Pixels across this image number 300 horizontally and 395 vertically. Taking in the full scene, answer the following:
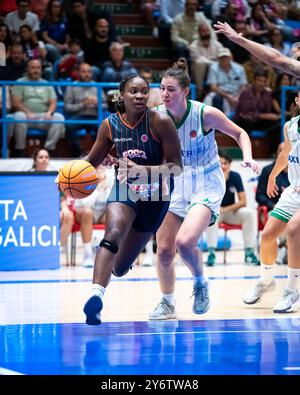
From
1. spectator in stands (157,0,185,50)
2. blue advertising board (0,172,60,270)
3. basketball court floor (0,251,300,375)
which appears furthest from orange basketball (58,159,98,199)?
spectator in stands (157,0,185,50)

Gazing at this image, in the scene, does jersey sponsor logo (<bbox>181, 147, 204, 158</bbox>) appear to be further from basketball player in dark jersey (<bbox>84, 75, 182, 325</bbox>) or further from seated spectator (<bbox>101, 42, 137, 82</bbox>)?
seated spectator (<bbox>101, 42, 137, 82</bbox>)

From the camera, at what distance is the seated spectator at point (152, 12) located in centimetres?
1848

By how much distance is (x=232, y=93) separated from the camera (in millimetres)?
16516

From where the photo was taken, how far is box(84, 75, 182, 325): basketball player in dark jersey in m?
7.00

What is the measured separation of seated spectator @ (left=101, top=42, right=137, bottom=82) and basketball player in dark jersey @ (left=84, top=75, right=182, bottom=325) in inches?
326

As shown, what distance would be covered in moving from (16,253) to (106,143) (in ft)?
17.6

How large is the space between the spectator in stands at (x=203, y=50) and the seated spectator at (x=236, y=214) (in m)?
3.43

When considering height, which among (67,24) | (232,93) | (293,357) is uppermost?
(67,24)

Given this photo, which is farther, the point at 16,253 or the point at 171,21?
the point at 171,21

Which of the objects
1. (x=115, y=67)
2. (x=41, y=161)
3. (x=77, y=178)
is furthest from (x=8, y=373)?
(x=115, y=67)

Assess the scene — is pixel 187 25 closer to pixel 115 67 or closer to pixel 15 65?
pixel 115 67

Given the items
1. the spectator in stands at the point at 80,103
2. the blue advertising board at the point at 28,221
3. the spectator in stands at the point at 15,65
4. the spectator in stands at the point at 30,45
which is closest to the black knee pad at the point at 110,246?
the blue advertising board at the point at 28,221
